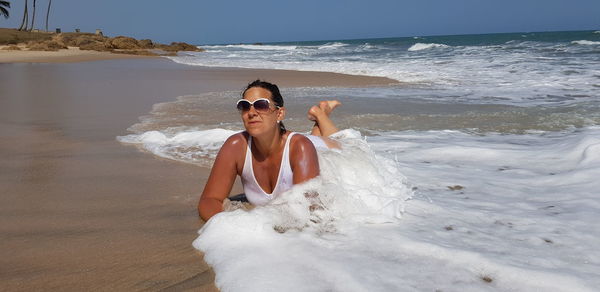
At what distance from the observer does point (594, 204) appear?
3285 mm

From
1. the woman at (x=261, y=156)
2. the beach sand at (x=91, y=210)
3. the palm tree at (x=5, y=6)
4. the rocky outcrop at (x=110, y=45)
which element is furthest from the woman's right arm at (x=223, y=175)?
the palm tree at (x=5, y=6)

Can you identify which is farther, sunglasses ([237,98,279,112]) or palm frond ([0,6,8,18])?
palm frond ([0,6,8,18])

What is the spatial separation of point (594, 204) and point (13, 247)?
137 inches

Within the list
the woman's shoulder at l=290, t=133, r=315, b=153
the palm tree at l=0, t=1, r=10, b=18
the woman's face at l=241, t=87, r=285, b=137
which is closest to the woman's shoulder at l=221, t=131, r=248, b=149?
the woman's face at l=241, t=87, r=285, b=137

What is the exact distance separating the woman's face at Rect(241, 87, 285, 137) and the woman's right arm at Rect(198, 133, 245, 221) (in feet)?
0.69

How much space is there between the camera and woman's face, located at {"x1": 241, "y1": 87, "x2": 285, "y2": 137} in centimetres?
282

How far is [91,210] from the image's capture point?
310 centimetres

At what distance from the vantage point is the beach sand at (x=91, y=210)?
7.22 feet

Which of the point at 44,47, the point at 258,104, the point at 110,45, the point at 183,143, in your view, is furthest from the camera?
the point at 110,45

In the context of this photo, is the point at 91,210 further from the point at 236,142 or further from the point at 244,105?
the point at 244,105

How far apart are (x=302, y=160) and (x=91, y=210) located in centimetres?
137

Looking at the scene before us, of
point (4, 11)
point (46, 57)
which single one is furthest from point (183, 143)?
point (4, 11)

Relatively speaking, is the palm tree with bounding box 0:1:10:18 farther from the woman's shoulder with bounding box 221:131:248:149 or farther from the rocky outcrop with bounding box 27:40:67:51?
the woman's shoulder with bounding box 221:131:248:149

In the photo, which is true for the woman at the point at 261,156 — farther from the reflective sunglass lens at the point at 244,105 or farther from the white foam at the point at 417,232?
the white foam at the point at 417,232
